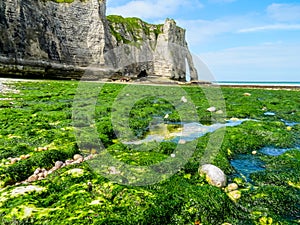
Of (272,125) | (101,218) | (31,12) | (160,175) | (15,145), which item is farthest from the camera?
(31,12)

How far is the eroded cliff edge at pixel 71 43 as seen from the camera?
128 feet

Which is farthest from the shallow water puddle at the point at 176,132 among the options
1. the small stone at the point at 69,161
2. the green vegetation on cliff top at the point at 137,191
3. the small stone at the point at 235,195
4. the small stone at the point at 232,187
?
the small stone at the point at 235,195

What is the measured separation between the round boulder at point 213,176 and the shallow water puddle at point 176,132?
3295 mm

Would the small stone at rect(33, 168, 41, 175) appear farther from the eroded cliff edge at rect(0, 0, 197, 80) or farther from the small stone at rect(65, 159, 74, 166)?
the eroded cliff edge at rect(0, 0, 197, 80)

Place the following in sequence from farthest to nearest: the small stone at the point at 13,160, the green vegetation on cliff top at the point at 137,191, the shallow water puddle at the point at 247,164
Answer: the shallow water puddle at the point at 247,164 < the small stone at the point at 13,160 < the green vegetation on cliff top at the point at 137,191

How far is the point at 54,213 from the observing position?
421 cm

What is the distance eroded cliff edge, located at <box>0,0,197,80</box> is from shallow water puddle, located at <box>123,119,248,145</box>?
33.4 meters

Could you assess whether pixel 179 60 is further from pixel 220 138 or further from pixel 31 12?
pixel 220 138

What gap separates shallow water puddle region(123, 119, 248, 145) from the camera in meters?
10.3

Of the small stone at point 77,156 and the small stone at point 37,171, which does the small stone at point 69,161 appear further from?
the small stone at point 37,171

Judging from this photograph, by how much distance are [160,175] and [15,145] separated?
17.9 feet

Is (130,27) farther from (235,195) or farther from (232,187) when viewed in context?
(235,195)

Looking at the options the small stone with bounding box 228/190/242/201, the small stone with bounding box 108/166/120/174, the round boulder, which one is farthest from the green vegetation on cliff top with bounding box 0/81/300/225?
the small stone with bounding box 108/166/120/174

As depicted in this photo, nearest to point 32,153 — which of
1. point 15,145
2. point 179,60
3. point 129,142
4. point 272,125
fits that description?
point 15,145
